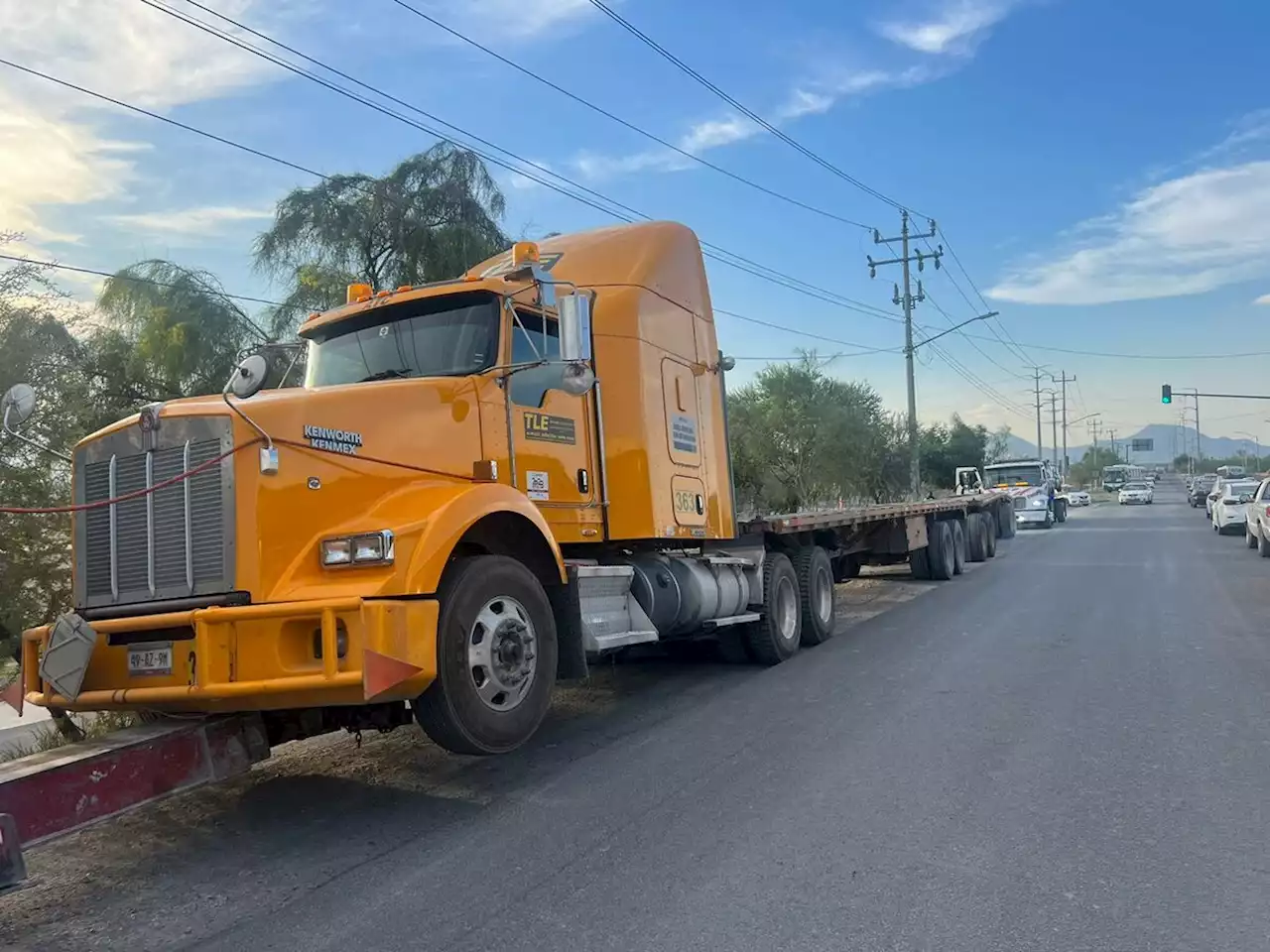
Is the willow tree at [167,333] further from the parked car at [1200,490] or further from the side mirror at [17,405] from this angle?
the parked car at [1200,490]

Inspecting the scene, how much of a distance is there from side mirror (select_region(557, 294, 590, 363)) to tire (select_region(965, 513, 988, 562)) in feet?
53.6

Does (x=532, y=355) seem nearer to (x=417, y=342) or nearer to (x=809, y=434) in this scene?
(x=417, y=342)

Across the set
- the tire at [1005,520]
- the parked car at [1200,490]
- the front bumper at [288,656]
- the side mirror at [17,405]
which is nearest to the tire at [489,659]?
the front bumper at [288,656]

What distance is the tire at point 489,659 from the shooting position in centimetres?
493

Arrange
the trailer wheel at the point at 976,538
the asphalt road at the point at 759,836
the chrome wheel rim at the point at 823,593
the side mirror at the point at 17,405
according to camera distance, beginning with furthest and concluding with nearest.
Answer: the trailer wheel at the point at 976,538, the chrome wheel rim at the point at 823,593, the side mirror at the point at 17,405, the asphalt road at the point at 759,836

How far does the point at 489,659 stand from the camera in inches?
205

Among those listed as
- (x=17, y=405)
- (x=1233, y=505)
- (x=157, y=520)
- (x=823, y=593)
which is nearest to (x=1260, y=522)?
(x=1233, y=505)

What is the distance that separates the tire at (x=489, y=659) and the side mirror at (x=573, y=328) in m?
1.18

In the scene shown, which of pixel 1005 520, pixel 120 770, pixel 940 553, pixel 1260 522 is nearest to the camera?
pixel 120 770

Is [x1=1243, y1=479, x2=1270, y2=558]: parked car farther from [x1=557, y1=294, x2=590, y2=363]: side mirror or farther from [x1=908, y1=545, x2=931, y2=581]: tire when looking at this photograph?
[x1=557, y1=294, x2=590, y2=363]: side mirror

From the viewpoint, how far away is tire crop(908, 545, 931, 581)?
56.5 ft

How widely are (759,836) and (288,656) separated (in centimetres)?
226

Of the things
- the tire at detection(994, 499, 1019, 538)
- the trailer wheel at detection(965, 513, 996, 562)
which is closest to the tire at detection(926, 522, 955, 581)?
the trailer wheel at detection(965, 513, 996, 562)

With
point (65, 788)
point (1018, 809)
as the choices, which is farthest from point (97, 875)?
point (1018, 809)
